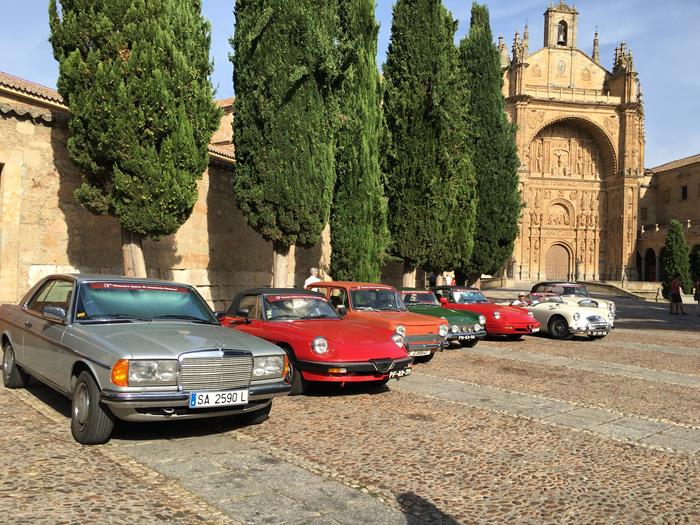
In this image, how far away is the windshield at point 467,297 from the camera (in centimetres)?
1472

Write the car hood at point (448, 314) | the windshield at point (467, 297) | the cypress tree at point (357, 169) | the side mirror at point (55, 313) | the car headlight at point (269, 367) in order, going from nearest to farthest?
the car headlight at point (269, 367) < the side mirror at point (55, 313) < the car hood at point (448, 314) < the windshield at point (467, 297) < the cypress tree at point (357, 169)

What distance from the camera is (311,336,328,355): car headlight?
6934 mm

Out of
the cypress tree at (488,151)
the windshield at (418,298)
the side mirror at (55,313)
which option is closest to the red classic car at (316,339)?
the side mirror at (55,313)

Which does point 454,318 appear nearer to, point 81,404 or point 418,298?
point 418,298

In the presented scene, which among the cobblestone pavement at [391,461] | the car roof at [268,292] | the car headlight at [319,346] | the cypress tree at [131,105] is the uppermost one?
the cypress tree at [131,105]

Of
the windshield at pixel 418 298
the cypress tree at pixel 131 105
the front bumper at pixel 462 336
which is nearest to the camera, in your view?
the cypress tree at pixel 131 105

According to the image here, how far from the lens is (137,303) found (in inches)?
231

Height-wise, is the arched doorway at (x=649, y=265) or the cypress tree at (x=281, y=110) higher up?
the cypress tree at (x=281, y=110)

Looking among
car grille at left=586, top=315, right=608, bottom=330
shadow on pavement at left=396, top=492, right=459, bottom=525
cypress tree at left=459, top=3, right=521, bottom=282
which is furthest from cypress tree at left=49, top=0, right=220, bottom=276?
cypress tree at left=459, top=3, right=521, bottom=282

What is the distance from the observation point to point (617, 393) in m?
8.02

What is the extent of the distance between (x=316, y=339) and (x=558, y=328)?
10317mm

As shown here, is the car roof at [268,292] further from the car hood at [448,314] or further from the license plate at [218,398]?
the car hood at [448,314]

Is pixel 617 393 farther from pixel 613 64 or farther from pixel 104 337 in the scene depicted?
pixel 613 64

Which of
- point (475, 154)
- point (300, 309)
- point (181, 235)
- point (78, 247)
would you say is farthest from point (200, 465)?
point (475, 154)
